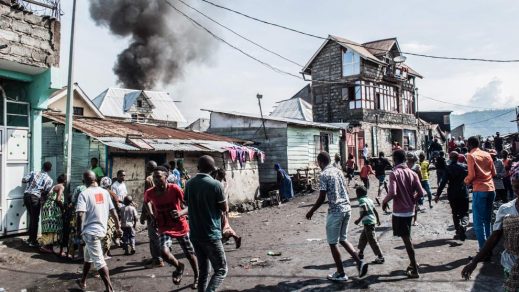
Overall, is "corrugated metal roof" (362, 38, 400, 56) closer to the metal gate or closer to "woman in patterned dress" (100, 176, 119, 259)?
"woman in patterned dress" (100, 176, 119, 259)

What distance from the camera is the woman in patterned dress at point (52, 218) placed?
8.16 metres

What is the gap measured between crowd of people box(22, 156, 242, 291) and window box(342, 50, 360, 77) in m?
22.1

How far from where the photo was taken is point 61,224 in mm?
8125

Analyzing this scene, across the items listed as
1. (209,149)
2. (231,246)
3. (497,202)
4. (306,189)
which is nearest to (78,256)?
(231,246)

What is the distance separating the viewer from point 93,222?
5.41 meters

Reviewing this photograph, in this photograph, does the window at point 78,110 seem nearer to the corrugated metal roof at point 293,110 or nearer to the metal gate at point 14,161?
the corrugated metal roof at point 293,110

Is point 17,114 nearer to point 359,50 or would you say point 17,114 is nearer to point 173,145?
point 173,145

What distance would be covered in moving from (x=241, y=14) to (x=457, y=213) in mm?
8163

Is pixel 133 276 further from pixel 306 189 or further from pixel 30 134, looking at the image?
pixel 306 189

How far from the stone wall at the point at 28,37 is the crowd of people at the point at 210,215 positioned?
2.42 meters

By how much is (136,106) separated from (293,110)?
15998 mm

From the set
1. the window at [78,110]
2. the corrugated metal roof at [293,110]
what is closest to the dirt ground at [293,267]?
the window at [78,110]

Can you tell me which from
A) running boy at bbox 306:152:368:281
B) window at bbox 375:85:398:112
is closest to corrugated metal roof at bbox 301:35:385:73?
window at bbox 375:85:398:112

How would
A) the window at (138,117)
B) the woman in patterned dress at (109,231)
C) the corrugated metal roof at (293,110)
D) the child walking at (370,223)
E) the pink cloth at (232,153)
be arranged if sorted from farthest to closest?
1. the window at (138,117)
2. the corrugated metal roof at (293,110)
3. the pink cloth at (232,153)
4. the woman in patterned dress at (109,231)
5. the child walking at (370,223)
